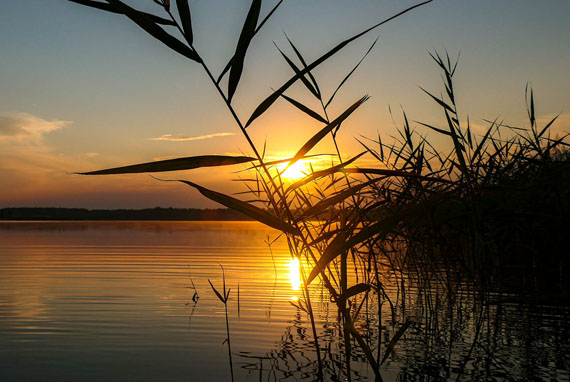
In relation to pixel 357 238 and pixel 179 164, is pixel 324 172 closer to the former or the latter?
pixel 357 238

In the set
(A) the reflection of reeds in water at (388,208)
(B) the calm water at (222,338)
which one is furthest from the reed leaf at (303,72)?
(B) the calm water at (222,338)

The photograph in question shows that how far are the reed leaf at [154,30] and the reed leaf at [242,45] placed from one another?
0.60 feet

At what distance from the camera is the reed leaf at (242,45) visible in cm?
229

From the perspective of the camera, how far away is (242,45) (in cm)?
233

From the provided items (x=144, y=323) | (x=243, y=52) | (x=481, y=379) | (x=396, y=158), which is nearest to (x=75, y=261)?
(x=144, y=323)

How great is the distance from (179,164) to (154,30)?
0.57m

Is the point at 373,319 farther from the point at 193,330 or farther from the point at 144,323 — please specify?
the point at 144,323

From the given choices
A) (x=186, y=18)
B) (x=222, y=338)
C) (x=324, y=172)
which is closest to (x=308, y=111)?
(x=324, y=172)

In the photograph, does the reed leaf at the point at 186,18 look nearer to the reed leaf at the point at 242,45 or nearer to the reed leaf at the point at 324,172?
the reed leaf at the point at 242,45

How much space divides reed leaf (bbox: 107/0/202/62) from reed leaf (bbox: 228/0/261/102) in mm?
183

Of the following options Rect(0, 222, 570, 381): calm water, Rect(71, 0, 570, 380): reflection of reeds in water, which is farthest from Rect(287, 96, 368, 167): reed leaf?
Rect(0, 222, 570, 381): calm water

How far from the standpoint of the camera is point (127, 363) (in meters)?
5.21

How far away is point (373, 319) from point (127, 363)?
3.37 meters

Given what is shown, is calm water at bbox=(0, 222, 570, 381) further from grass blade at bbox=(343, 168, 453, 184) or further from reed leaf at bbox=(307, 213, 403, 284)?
grass blade at bbox=(343, 168, 453, 184)
